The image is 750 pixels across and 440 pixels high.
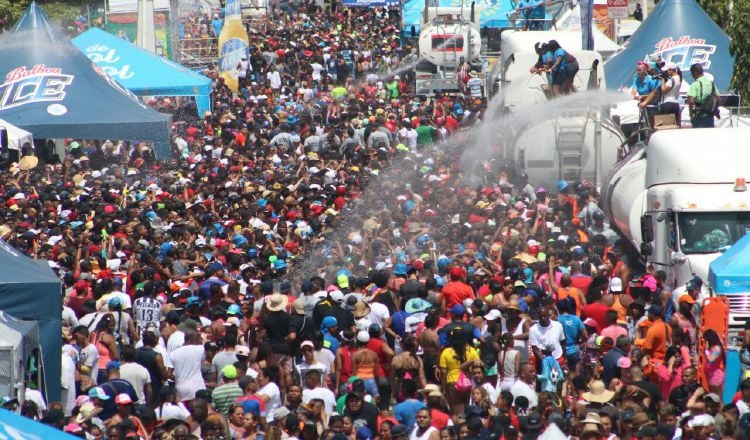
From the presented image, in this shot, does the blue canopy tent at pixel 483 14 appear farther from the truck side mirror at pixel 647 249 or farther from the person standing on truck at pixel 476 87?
the truck side mirror at pixel 647 249

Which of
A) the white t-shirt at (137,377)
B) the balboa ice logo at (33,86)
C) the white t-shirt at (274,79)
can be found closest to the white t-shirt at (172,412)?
the white t-shirt at (137,377)

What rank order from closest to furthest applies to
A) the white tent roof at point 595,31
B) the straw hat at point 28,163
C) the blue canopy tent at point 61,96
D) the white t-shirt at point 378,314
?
the white t-shirt at point 378,314
the blue canopy tent at point 61,96
the straw hat at point 28,163
the white tent roof at point 595,31

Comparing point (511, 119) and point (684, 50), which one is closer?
point (511, 119)

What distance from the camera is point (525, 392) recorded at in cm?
1241

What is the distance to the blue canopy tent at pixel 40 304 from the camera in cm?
1345

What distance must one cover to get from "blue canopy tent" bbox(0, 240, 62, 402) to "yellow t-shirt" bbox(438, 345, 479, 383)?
3438 millimetres

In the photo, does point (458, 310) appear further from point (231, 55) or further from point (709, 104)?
point (231, 55)

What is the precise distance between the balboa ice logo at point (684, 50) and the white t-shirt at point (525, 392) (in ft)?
66.7

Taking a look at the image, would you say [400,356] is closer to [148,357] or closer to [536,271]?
[148,357]

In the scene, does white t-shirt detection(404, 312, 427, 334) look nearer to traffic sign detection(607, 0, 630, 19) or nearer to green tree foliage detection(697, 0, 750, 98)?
green tree foliage detection(697, 0, 750, 98)

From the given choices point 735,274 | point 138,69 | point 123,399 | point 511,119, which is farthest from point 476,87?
point 123,399

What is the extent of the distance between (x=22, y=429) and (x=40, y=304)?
537 centimetres

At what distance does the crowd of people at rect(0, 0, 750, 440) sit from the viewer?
465 inches

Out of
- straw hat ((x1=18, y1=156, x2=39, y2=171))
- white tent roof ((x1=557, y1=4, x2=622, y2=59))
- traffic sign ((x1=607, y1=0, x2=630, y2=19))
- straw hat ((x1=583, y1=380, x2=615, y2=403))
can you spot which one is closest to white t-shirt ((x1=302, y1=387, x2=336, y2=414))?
straw hat ((x1=583, y1=380, x2=615, y2=403))
